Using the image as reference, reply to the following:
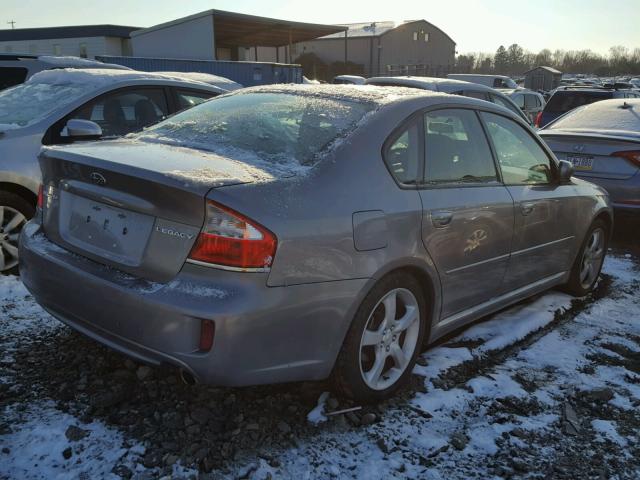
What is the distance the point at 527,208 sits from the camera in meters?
3.74

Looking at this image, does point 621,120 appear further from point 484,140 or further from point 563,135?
point 484,140

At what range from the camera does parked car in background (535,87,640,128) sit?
1259cm

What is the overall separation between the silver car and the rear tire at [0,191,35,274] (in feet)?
5.20

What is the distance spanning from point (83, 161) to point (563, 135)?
5.67 metres

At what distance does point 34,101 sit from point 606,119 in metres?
6.68

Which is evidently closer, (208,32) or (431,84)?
(431,84)

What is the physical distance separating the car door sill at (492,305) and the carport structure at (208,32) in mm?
25624

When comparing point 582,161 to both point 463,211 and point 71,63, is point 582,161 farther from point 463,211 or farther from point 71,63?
point 71,63

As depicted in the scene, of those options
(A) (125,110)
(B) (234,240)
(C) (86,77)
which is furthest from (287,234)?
(C) (86,77)

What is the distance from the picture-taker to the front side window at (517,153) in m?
3.71

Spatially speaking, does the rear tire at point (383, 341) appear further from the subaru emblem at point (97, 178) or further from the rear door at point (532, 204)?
the subaru emblem at point (97, 178)

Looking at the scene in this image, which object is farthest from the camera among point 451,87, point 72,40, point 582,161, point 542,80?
point 542,80

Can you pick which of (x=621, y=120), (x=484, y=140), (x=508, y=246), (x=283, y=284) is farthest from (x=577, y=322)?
(x=621, y=120)

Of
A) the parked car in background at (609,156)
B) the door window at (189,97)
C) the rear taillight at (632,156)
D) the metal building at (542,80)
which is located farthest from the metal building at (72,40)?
the rear taillight at (632,156)
